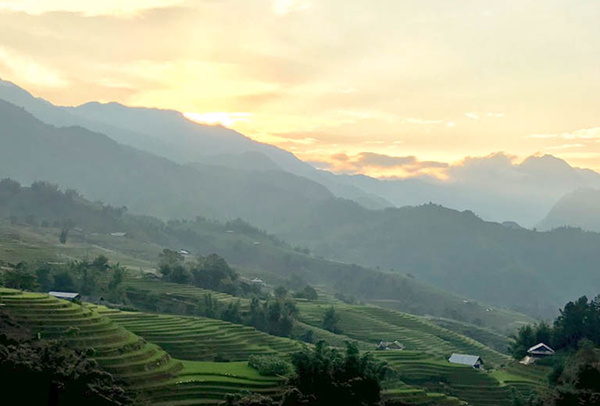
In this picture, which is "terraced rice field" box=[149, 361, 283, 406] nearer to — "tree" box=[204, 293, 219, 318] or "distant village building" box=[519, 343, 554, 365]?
"tree" box=[204, 293, 219, 318]

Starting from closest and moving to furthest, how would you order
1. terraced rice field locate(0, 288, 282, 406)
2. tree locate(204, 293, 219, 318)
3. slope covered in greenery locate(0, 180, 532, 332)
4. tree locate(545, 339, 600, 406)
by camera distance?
terraced rice field locate(0, 288, 282, 406) < tree locate(545, 339, 600, 406) < tree locate(204, 293, 219, 318) < slope covered in greenery locate(0, 180, 532, 332)

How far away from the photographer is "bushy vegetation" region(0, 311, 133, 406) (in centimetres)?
2756

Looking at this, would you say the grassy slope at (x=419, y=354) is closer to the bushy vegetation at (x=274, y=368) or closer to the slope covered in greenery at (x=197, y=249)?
the bushy vegetation at (x=274, y=368)

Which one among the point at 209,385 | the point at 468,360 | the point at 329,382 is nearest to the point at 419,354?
the point at 468,360

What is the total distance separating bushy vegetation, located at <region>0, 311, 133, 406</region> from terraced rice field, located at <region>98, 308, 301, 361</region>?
42.9 ft

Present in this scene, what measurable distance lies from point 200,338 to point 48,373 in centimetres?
2060

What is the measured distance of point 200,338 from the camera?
50.9m

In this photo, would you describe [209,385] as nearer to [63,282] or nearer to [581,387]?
[581,387]

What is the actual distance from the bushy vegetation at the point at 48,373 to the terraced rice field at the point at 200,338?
515 inches

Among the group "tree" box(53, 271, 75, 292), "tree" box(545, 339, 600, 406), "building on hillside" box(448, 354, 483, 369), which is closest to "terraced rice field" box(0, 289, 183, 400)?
"tree" box(545, 339, 600, 406)

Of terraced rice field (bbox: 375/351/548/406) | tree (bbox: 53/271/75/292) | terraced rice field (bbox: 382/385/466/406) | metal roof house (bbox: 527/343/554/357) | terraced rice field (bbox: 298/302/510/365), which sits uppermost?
metal roof house (bbox: 527/343/554/357)

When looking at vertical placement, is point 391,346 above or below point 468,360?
below

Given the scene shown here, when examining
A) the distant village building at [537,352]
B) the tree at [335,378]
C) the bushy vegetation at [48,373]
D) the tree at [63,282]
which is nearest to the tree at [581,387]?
the tree at [335,378]

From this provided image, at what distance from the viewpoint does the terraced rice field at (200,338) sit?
48.1 meters
